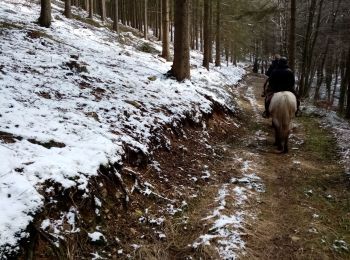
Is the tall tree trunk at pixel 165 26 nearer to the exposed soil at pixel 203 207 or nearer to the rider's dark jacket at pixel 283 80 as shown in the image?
the rider's dark jacket at pixel 283 80

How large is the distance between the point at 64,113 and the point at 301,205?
4.75 m

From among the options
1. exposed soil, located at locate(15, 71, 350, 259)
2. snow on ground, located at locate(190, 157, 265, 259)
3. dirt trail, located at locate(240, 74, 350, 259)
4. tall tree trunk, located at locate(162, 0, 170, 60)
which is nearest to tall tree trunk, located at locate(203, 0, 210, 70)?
tall tree trunk, located at locate(162, 0, 170, 60)

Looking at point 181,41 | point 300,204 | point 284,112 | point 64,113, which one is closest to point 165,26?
point 181,41

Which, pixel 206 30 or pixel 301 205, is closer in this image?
pixel 301 205

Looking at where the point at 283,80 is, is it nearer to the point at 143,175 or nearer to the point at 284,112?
the point at 284,112

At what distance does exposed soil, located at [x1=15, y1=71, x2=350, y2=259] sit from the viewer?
4.71 metres

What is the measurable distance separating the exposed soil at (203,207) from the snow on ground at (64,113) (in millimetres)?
298

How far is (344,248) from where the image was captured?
501 centimetres

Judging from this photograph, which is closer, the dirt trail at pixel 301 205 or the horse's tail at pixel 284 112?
the dirt trail at pixel 301 205

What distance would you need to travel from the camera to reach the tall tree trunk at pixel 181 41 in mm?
12492

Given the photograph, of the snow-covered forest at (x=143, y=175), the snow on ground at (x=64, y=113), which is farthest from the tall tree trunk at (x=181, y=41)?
the snow-covered forest at (x=143, y=175)

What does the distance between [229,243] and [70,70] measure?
7328 millimetres

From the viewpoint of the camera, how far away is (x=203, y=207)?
614 cm

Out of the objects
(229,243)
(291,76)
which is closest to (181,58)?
(291,76)
